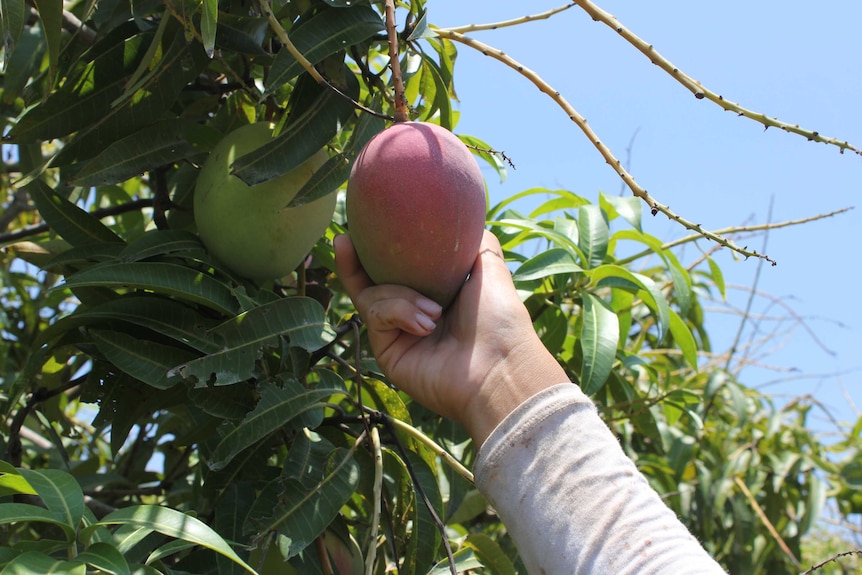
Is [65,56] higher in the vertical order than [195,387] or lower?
higher

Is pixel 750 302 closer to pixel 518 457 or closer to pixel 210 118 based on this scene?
pixel 210 118

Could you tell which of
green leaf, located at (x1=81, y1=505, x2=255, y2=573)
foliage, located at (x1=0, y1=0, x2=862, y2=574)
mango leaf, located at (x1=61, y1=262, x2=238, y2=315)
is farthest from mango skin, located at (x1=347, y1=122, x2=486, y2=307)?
green leaf, located at (x1=81, y1=505, x2=255, y2=573)

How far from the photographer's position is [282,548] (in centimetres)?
105

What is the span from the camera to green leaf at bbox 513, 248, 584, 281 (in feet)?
4.65

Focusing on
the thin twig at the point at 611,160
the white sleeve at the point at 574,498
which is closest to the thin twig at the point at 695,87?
the thin twig at the point at 611,160

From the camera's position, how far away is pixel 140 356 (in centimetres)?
114

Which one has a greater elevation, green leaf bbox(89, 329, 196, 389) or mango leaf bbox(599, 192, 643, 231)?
mango leaf bbox(599, 192, 643, 231)

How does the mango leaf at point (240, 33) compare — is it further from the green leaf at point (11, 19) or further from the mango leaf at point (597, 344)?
the mango leaf at point (597, 344)

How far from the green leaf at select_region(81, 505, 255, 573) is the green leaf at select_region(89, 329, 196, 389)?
27 cm

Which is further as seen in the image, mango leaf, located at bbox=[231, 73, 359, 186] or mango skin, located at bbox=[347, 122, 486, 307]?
mango leaf, located at bbox=[231, 73, 359, 186]

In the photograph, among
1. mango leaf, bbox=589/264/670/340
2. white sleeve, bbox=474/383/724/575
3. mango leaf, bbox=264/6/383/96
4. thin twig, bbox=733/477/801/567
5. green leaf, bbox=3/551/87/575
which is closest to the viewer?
green leaf, bbox=3/551/87/575

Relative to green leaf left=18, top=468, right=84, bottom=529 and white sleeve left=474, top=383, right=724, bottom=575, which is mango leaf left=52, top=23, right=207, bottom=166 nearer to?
green leaf left=18, top=468, right=84, bottom=529

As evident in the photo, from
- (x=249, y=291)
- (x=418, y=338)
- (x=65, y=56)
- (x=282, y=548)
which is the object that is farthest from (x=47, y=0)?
(x=282, y=548)

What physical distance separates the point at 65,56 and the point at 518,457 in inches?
34.5
